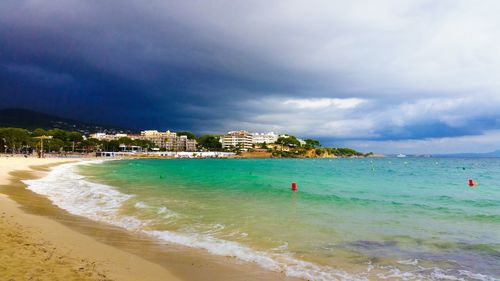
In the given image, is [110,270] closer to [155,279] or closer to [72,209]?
[155,279]

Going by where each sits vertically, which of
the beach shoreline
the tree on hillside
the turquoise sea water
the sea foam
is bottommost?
the turquoise sea water

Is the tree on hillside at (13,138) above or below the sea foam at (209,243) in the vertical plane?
above

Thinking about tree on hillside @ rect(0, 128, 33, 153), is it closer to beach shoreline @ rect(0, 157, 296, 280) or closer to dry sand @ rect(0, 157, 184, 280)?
beach shoreline @ rect(0, 157, 296, 280)

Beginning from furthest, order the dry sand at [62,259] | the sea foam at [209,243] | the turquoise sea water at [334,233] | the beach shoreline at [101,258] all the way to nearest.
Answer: the turquoise sea water at [334,233] < the sea foam at [209,243] < the beach shoreline at [101,258] < the dry sand at [62,259]

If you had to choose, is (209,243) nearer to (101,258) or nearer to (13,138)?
(101,258)

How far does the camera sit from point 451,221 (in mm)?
14789

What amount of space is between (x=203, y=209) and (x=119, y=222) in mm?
4578

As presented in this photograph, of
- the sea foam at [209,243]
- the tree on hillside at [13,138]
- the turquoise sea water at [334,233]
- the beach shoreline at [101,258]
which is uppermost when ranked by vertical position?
the tree on hillside at [13,138]

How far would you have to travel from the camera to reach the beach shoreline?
A: 654cm

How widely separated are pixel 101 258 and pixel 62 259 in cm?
80

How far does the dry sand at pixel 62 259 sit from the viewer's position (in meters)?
6.25

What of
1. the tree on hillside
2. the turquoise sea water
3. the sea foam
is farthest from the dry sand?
the tree on hillside

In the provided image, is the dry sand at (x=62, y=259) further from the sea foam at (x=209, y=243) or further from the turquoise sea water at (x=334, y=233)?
the turquoise sea water at (x=334, y=233)

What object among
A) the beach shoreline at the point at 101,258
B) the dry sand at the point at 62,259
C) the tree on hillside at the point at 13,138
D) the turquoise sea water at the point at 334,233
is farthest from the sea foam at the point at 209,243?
the tree on hillside at the point at 13,138
